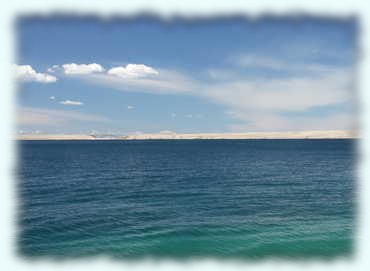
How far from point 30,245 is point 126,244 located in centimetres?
622

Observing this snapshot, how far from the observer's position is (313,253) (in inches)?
805

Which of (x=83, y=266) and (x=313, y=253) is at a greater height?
(x=83, y=266)

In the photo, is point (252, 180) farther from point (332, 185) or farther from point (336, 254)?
point (336, 254)

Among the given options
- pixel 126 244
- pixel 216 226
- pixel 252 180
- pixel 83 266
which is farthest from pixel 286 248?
pixel 252 180

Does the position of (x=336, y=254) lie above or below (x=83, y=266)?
below

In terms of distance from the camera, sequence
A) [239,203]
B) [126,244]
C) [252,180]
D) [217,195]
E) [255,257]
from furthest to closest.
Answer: [252,180], [217,195], [239,203], [126,244], [255,257]

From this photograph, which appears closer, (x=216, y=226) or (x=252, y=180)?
(x=216, y=226)

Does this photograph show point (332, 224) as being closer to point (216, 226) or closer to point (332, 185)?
point (216, 226)

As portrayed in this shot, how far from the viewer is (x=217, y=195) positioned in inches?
1622

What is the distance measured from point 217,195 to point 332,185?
59.6ft

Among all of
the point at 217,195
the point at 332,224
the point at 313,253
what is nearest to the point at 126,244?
the point at 313,253

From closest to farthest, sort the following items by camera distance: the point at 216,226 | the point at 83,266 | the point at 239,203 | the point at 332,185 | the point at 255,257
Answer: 1. the point at 83,266
2. the point at 255,257
3. the point at 216,226
4. the point at 239,203
5. the point at 332,185

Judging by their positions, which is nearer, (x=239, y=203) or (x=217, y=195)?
(x=239, y=203)

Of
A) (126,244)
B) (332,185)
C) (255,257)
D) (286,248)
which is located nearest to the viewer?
(255,257)
